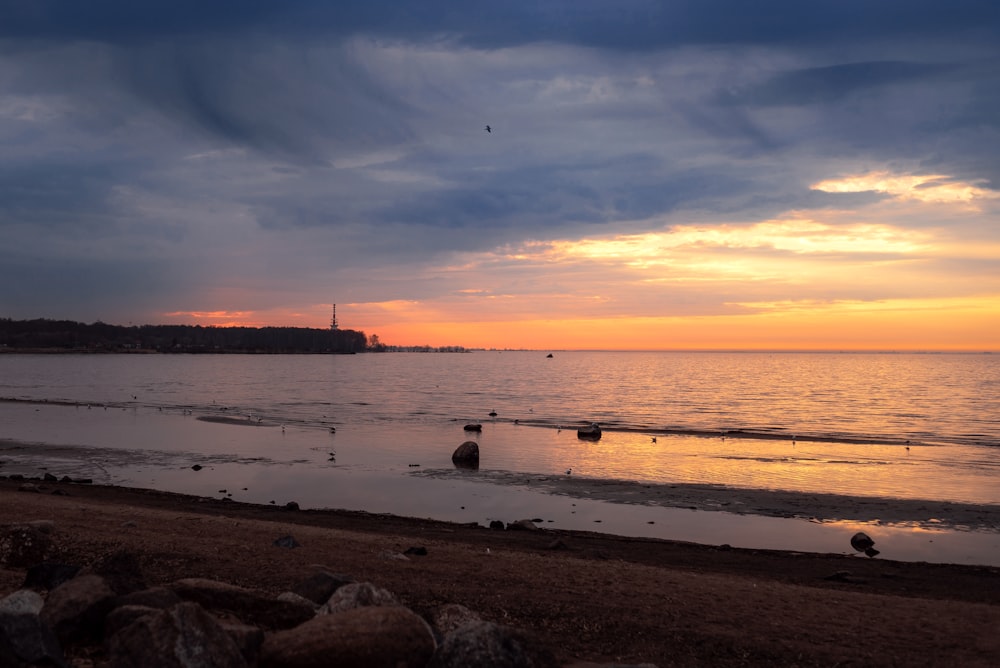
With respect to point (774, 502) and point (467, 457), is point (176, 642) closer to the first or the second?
point (774, 502)

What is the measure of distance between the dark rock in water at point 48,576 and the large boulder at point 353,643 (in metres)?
3.37

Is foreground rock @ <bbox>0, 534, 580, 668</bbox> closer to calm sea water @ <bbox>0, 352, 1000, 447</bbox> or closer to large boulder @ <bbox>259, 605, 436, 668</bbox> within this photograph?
large boulder @ <bbox>259, 605, 436, 668</bbox>

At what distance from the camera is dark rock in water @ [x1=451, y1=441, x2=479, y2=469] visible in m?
29.5

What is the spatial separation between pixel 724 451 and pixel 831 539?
17989mm

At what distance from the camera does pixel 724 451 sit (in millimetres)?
36031

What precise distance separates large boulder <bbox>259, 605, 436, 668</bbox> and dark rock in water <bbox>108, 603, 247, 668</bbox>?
1.33 ft

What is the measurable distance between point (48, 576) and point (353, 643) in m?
4.41

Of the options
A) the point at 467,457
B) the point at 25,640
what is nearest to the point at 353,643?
the point at 25,640

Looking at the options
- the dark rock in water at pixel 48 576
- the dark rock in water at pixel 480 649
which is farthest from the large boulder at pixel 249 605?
the dark rock in water at pixel 480 649

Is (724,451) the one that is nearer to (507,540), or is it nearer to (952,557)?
(952,557)

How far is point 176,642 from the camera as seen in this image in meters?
5.76

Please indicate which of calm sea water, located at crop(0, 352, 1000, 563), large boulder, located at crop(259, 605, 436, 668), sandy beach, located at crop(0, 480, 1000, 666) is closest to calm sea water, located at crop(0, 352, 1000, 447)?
calm sea water, located at crop(0, 352, 1000, 563)

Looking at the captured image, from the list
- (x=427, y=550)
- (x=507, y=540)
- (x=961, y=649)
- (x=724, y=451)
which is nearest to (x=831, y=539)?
(x=507, y=540)

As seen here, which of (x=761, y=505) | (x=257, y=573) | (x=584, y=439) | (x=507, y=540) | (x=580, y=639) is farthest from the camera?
(x=584, y=439)
